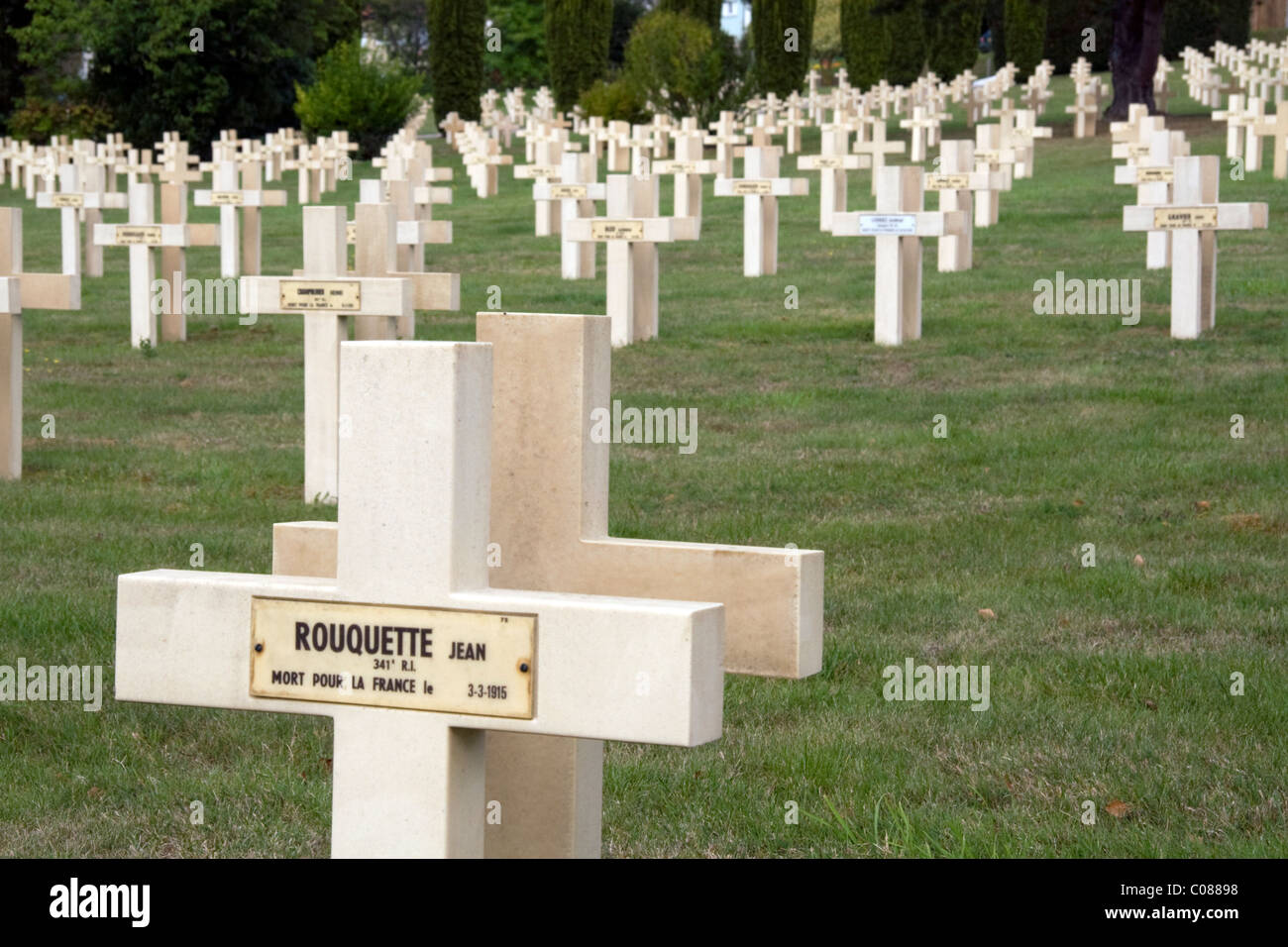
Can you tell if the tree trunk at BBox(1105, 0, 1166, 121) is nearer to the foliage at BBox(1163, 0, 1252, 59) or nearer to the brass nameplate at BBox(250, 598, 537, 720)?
the foliage at BBox(1163, 0, 1252, 59)

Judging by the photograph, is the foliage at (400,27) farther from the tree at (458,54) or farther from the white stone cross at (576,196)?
the white stone cross at (576,196)

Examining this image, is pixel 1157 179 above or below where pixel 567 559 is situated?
above

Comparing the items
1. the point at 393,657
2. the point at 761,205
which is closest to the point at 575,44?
the point at 761,205

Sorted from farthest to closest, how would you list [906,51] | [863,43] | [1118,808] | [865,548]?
[906,51] < [863,43] < [865,548] < [1118,808]

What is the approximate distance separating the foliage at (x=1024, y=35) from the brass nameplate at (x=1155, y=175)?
3553cm

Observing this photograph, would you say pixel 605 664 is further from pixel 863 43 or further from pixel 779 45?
pixel 863 43

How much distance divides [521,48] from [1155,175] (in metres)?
Result: 53.5

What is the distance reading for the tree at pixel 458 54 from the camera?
156ft

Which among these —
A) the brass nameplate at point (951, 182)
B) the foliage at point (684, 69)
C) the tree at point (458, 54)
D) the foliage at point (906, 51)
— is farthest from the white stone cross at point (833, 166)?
the foliage at point (906, 51)

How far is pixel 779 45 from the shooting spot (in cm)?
4603

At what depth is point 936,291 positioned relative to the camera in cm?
1697

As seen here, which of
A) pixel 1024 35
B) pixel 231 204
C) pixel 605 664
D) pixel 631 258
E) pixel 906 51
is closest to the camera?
pixel 605 664

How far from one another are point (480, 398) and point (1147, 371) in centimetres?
1008

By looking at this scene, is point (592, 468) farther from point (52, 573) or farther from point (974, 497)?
point (974, 497)
